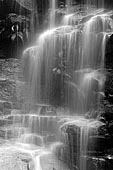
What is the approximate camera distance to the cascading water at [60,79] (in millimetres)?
13008

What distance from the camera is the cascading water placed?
13008mm

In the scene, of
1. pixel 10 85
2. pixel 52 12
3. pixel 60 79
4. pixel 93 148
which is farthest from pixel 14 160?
pixel 52 12

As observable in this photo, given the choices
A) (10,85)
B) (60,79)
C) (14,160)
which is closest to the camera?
(14,160)

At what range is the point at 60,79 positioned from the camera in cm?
1655

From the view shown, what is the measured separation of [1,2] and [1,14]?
1075 millimetres

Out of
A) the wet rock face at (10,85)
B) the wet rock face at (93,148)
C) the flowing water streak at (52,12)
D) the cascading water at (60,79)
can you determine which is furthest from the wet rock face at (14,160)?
the flowing water streak at (52,12)

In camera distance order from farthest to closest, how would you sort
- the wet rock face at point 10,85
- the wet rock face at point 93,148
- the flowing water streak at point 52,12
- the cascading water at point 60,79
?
the flowing water streak at point 52,12 < the wet rock face at point 10,85 < the cascading water at point 60,79 < the wet rock face at point 93,148

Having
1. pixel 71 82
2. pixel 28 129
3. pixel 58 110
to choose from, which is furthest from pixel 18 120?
pixel 71 82

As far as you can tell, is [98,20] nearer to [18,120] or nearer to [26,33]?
[26,33]

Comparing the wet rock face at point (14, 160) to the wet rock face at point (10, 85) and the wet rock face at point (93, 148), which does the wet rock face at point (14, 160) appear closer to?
the wet rock face at point (93, 148)

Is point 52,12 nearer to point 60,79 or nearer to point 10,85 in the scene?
point 10,85

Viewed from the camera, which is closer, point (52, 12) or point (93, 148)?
point (93, 148)

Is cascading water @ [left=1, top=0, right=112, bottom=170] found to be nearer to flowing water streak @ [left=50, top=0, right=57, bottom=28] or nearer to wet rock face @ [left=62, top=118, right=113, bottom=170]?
wet rock face @ [left=62, top=118, right=113, bottom=170]

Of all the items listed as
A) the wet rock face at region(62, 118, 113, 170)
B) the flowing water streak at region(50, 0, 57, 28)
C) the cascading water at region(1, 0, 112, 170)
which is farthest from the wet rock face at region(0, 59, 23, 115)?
the wet rock face at region(62, 118, 113, 170)
